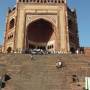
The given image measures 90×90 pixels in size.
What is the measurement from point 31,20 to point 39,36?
325 centimetres

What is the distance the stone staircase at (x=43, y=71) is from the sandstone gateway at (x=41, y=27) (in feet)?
34.9

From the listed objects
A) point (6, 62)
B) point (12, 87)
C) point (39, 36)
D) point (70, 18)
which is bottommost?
point (12, 87)

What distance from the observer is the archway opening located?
143 ft

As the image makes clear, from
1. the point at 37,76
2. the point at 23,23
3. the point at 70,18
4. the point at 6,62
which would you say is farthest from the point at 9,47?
the point at 37,76

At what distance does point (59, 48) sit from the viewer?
4069 cm

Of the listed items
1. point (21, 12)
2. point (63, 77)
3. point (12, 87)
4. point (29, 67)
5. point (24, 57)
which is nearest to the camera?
point (12, 87)

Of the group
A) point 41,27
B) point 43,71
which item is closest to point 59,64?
point 43,71

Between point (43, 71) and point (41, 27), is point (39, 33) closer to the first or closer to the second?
point (41, 27)

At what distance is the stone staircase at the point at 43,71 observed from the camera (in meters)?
22.7

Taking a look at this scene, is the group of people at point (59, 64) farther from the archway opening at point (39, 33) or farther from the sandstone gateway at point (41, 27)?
the archway opening at point (39, 33)

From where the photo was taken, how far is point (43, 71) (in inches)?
1003

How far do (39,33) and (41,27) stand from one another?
1029 millimetres

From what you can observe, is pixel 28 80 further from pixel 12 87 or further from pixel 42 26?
pixel 42 26

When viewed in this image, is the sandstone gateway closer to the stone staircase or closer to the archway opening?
the archway opening
